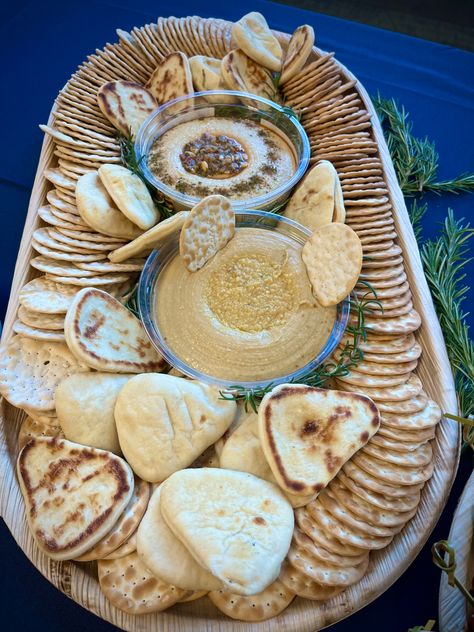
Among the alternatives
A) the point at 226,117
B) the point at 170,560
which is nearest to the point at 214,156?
the point at 226,117

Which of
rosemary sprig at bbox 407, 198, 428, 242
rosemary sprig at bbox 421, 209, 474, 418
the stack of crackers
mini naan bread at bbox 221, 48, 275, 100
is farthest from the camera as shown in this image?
mini naan bread at bbox 221, 48, 275, 100

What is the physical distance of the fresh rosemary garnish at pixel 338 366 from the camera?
6.63ft

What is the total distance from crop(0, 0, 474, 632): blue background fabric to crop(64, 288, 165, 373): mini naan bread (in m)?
0.86

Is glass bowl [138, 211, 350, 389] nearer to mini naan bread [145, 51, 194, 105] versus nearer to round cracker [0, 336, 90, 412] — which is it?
round cracker [0, 336, 90, 412]

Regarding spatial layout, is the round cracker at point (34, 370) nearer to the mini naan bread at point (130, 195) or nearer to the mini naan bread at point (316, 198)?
the mini naan bread at point (130, 195)

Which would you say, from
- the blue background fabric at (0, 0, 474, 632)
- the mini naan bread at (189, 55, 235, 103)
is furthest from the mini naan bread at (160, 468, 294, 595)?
the mini naan bread at (189, 55, 235, 103)

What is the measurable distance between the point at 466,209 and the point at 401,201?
705mm

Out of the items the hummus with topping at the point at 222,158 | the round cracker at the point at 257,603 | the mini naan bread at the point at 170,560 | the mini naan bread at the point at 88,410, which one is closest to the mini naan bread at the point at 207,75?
the hummus with topping at the point at 222,158

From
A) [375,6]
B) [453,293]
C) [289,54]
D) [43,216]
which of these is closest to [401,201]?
[453,293]

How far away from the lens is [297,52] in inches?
116

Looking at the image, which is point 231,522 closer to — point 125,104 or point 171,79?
point 125,104

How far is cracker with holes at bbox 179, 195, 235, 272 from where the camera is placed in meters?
2.25

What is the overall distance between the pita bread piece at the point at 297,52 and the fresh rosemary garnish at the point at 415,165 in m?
0.69

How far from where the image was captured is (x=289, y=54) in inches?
119
